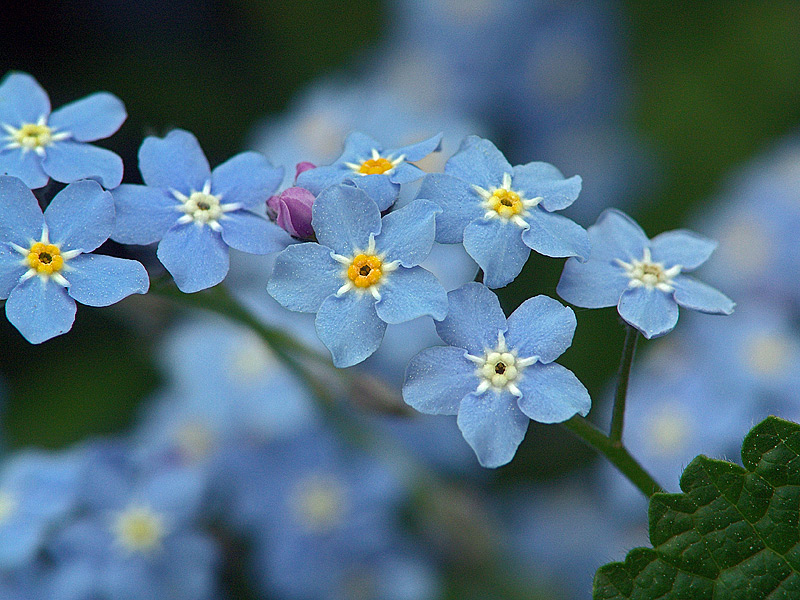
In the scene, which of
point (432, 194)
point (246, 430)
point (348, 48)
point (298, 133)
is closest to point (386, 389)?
point (432, 194)

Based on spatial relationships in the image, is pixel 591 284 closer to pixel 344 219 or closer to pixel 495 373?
pixel 495 373

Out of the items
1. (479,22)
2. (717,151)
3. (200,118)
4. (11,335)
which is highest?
(200,118)

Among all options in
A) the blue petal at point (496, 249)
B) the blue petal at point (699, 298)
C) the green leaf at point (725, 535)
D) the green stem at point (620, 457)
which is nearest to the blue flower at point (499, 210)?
the blue petal at point (496, 249)

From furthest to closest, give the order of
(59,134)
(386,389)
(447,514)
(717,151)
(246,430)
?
1. (717,151)
2. (246,430)
3. (447,514)
4. (386,389)
5. (59,134)

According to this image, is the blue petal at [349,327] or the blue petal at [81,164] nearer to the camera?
the blue petal at [349,327]

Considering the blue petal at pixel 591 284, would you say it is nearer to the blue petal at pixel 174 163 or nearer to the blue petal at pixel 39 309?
the blue petal at pixel 174 163

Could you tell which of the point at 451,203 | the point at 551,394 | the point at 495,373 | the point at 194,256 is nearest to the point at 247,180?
the point at 194,256

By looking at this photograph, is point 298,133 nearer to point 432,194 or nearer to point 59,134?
Answer: point 59,134

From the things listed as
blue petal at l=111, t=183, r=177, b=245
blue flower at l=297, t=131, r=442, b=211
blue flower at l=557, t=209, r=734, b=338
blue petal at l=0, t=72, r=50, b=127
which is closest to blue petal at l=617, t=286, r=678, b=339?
blue flower at l=557, t=209, r=734, b=338
